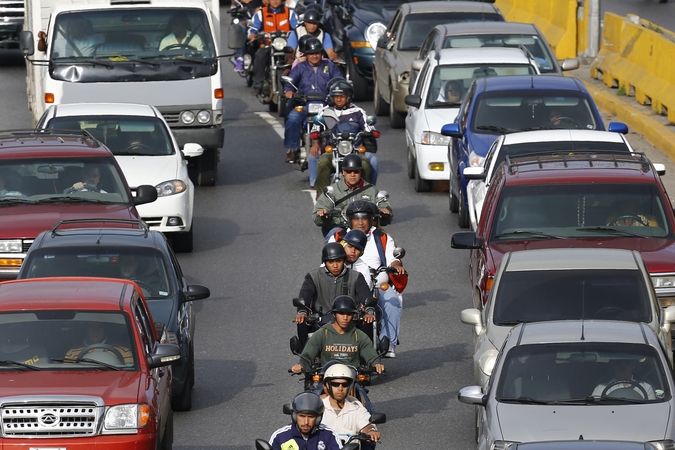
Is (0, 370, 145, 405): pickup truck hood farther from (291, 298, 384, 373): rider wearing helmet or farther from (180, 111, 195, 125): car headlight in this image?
(180, 111, 195, 125): car headlight

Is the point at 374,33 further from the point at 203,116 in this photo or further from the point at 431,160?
the point at 431,160

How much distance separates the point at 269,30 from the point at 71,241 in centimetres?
1506

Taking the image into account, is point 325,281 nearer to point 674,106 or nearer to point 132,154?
point 132,154

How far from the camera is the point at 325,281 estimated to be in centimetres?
1345

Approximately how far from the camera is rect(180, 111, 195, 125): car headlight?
2266cm

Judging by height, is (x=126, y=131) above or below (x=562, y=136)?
below

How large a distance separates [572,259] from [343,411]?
127 inches

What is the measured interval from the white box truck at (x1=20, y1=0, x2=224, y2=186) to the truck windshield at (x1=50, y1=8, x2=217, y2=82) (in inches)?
0.5

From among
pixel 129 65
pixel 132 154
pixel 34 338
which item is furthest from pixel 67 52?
pixel 34 338

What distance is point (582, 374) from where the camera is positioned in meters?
10.6

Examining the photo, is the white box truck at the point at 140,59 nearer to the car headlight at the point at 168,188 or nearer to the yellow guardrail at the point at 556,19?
the car headlight at the point at 168,188

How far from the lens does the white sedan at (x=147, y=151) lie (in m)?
19.2

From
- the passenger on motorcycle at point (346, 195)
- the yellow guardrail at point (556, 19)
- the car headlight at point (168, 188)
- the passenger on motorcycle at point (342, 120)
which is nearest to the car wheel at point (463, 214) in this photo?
the passenger on motorcycle at point (342, 120)

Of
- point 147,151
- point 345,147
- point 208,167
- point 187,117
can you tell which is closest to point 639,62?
point 208,167
